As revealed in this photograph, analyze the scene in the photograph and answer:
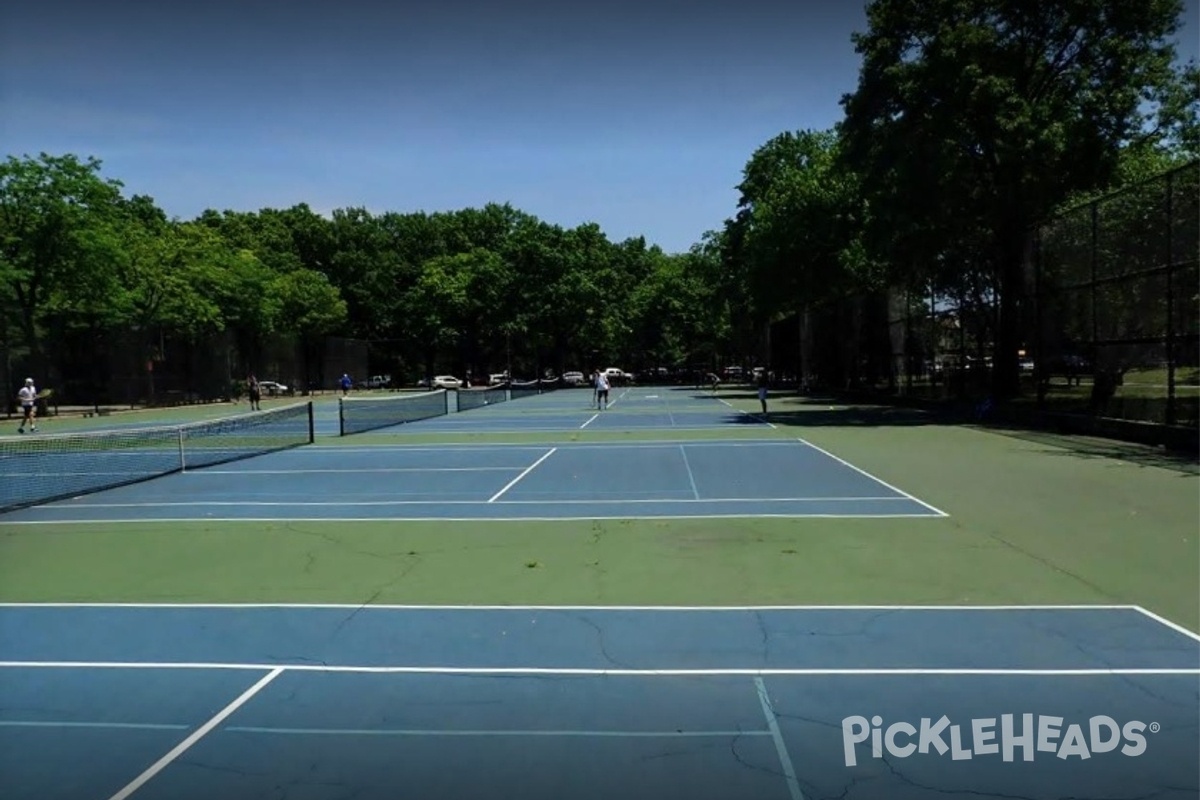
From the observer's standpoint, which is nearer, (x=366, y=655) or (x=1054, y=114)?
(x=366, y=655)

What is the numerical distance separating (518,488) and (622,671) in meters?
9.51

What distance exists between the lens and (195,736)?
16.9 ft

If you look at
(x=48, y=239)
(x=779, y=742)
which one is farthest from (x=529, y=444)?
(x=48, y=239)

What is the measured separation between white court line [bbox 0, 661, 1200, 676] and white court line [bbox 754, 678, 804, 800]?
314 millimetres

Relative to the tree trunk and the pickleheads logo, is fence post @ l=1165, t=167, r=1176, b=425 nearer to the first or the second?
the tree trunk

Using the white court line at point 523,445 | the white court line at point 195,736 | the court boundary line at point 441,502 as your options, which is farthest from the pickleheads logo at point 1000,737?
the white court line at point 523,445

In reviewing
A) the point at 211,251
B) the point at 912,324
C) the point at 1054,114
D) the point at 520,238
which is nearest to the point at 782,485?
the point at 1054,114

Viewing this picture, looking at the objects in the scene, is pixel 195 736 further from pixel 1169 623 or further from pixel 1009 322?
pixel 1009 322

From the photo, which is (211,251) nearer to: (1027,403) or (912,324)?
(912,324)

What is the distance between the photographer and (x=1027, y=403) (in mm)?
26578

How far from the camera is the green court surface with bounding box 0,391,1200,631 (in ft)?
26.8

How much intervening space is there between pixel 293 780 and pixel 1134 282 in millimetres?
20576

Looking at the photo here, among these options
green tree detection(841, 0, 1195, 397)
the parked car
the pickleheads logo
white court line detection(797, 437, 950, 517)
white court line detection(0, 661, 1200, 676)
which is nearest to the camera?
the pickleheads logo

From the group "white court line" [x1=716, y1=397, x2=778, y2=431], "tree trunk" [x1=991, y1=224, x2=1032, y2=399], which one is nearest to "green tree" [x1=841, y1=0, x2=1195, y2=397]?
"tree trunk" [x1=991, y1=224, x2=1032, y2=399]
